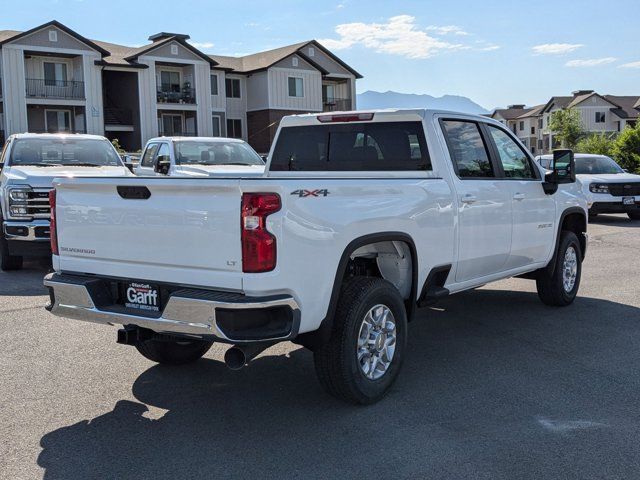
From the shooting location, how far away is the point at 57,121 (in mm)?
41719

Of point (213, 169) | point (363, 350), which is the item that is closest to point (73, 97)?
point (213, 169)

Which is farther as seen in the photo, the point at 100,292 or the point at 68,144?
the point at 68,144

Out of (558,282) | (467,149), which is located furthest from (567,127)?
(467,149)

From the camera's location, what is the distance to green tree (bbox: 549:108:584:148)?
2502 inches

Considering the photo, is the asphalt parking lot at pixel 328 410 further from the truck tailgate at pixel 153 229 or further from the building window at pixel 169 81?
the building window at pixel 169 81

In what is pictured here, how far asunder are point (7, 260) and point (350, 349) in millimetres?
7842

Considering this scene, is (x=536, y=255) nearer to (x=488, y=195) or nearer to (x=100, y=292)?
(x=488, y=195)

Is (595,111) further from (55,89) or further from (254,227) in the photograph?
(254,227)

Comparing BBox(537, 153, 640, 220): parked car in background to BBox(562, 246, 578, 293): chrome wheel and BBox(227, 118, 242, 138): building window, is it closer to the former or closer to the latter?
BBox(562, 246, 578, 293): chrome wheel

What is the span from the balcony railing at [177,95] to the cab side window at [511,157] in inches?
1558

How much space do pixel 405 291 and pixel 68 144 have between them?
858cm

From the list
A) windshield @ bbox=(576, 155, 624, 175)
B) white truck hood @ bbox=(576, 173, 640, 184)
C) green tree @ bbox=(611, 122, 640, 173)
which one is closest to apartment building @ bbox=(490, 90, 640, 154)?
green tree @ bbox=(611, 122, 640, 173)

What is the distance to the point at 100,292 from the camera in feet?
15.5

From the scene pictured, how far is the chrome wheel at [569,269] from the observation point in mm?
7863
